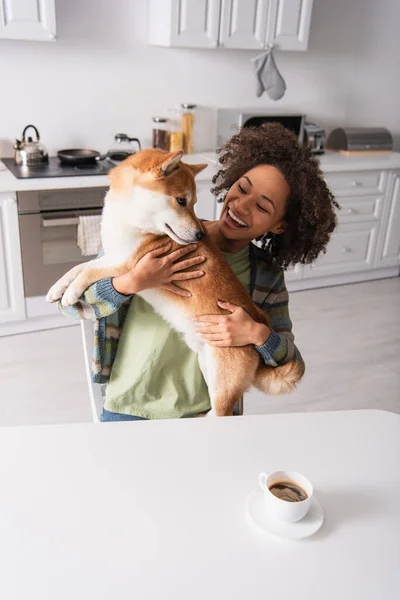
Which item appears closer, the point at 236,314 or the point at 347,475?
the point at 347,475

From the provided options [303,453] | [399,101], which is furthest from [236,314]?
[399,101]

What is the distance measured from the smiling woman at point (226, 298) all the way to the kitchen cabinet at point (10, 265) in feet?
5.17

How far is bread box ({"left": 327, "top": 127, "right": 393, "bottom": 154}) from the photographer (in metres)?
3.84

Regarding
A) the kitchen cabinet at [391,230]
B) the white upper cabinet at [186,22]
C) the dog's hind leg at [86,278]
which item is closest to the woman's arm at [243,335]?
the dog's hind leg at [86,278]

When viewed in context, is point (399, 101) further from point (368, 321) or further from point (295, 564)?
point (295, 564)

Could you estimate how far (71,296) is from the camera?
1.28 metres

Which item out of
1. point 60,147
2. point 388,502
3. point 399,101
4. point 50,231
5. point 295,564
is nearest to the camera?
point 295,564

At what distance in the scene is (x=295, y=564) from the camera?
0.84 m

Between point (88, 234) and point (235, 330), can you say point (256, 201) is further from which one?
point (88, 234)

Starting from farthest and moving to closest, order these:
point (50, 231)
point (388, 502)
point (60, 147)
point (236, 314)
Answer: point (60, 147), point (50, 231), point (236, 314), point (388, 502)

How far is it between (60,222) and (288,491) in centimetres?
224

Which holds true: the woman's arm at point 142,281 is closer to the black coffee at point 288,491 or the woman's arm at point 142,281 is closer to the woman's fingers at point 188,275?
the woman's fingers at point 188,275

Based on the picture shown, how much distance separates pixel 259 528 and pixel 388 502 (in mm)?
248

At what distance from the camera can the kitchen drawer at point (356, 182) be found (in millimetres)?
3588
